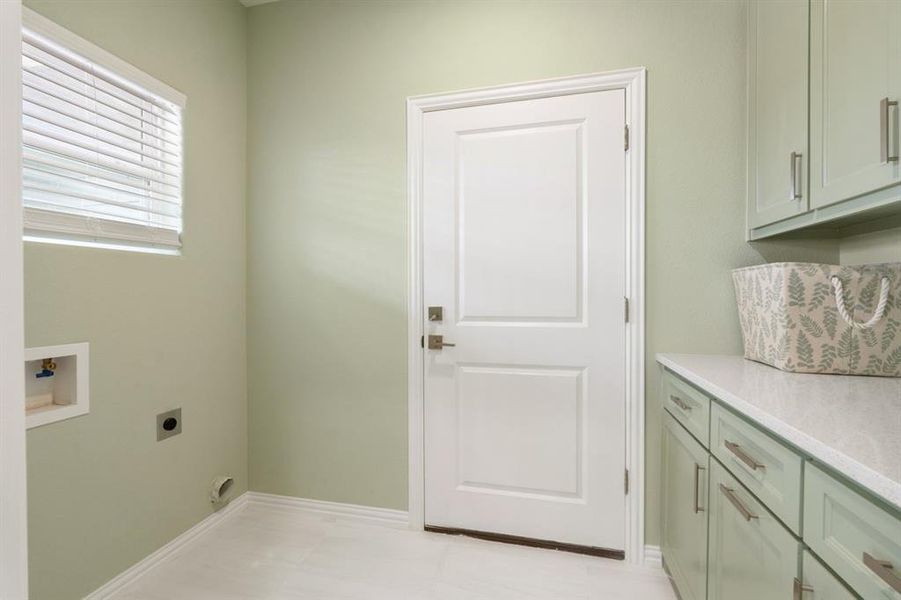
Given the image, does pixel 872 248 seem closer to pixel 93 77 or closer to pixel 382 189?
pixel 382 189

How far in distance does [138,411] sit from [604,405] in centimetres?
199

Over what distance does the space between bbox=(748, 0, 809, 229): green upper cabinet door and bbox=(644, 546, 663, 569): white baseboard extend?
4.67ft

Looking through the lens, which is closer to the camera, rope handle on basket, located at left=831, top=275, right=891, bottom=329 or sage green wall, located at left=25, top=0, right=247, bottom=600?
rope handle on basket, located at left=831, top=275, right=891, bottom=329

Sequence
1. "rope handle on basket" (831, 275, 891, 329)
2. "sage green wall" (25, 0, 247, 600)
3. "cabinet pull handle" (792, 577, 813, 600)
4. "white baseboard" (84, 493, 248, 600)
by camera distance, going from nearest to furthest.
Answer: "cabinet pull handle" (792, 577, 813, 600)
"rope handle on basket" (831, 275, 891, 329)
"sage green wall" (25, 0, 247, 600)
"white baseboard" (84, 493, 248, 600)

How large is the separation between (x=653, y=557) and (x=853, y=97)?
1798 millimetres

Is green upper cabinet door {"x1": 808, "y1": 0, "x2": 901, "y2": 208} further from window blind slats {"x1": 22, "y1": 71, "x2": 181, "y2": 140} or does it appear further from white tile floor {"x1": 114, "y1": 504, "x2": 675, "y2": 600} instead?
window blind slats {"x1": 22, "y1": 71, "x2": 181, "y2": 140}

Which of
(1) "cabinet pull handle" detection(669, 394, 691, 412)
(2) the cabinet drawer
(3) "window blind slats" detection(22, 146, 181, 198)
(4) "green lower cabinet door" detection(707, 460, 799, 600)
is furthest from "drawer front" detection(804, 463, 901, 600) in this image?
(3) "window blind slats" detection(22, 146, 181, 198)

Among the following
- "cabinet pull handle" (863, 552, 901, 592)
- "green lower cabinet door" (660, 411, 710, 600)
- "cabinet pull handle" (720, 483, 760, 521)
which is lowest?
"green lower cabinet door" (660, 411, 710, 600)

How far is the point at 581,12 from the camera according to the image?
182 cm

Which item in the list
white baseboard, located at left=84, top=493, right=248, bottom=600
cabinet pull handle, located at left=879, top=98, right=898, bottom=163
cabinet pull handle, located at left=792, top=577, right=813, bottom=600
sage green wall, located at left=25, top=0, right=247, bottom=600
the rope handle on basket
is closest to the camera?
cabinet pull handle, located at left=792, top=577, right=813, bottom=600

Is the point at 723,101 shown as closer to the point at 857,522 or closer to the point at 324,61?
the point at 857,522

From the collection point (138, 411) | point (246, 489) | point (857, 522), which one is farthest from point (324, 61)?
point (857, 522)

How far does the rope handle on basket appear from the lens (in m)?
1.20

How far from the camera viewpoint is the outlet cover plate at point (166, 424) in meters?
1.78
